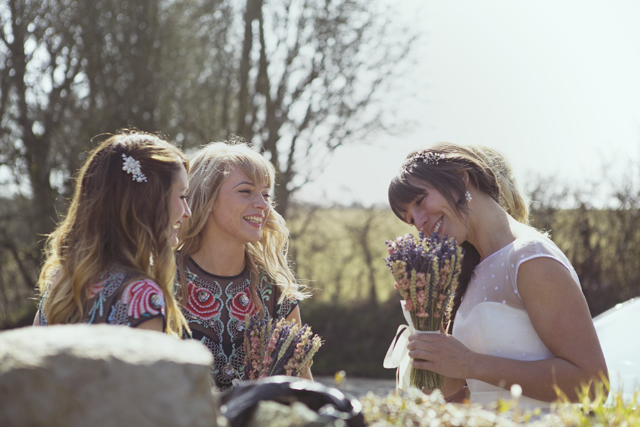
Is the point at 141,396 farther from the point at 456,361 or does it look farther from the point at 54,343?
the point at 456,361

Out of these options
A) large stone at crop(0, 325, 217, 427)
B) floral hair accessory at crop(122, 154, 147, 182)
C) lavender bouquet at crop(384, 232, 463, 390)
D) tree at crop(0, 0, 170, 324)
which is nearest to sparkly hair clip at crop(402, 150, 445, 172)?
lavender bouquet at crop(384, 232, 463, 390)

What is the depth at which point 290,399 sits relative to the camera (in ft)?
4.69

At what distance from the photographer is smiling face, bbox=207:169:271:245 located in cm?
341

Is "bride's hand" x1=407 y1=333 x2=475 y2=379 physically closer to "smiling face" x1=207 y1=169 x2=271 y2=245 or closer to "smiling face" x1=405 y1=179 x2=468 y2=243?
"smiling face" x1=405 y1=179 x2=468 y2=243

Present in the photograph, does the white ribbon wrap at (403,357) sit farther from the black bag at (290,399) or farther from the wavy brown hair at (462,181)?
the black bag at (290,399)

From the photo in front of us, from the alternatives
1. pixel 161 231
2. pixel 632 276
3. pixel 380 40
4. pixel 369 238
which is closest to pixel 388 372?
pixel 369 238

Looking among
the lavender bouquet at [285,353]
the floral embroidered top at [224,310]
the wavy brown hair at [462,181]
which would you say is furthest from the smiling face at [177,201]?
the wavy brown hair at [462,181]

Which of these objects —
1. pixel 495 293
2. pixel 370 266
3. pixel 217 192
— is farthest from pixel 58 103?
pixel 495 293

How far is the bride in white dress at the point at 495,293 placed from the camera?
97.4 inches

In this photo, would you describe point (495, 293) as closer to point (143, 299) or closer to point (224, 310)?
point (224, 310)

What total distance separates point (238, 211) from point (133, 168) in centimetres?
123

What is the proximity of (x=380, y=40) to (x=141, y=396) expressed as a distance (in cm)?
995

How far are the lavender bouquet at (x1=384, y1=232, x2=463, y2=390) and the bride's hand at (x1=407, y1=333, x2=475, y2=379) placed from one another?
2.7 inches

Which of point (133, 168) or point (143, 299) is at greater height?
point (133, 168)
